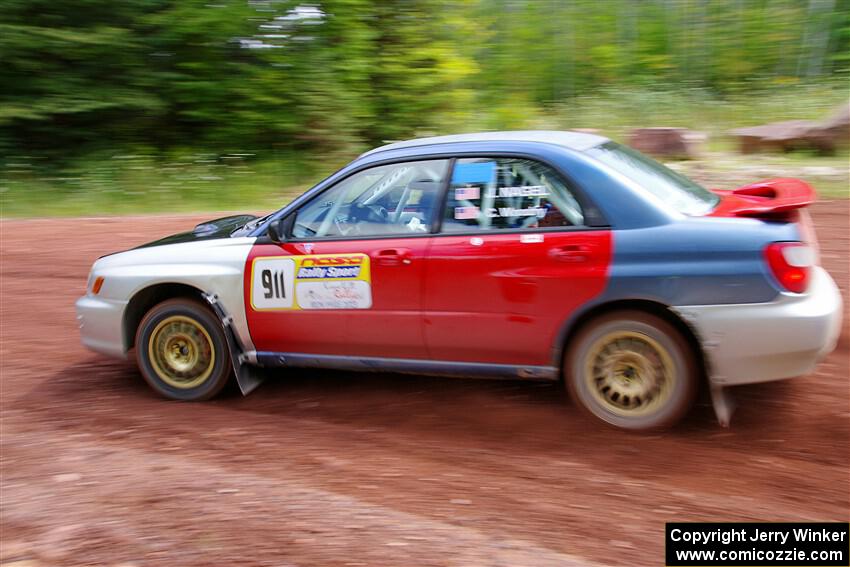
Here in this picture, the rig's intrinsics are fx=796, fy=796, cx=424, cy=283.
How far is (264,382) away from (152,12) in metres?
10.7

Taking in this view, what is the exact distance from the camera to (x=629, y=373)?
4.32 meters

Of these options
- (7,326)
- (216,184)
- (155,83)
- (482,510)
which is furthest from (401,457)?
(155,83)

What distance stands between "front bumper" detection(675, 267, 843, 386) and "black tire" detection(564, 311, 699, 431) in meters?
0.15

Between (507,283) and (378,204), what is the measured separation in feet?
3.21

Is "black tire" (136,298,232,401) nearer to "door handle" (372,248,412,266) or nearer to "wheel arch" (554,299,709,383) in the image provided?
"door handle" (372,248,412,266)

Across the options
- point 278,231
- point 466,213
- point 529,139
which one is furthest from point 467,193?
point 278,231

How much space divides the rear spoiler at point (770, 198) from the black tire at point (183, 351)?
3233mm

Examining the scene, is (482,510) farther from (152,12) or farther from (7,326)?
(152,12)

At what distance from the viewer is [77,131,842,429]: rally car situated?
13.2 feet

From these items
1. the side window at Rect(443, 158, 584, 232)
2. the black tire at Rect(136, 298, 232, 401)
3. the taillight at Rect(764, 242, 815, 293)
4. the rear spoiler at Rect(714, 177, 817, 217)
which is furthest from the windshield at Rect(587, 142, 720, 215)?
the black tire at Rect(136, 298, 232, 401)

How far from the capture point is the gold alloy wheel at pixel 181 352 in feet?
17.3

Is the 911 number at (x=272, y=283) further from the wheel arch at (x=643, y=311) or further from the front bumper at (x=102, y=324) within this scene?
the wheel arch at (x=643, y=311)

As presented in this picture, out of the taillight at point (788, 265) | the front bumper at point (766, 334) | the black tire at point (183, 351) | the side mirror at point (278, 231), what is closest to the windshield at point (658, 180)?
the taillight at point (788, 265)

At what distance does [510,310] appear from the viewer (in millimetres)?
4414
